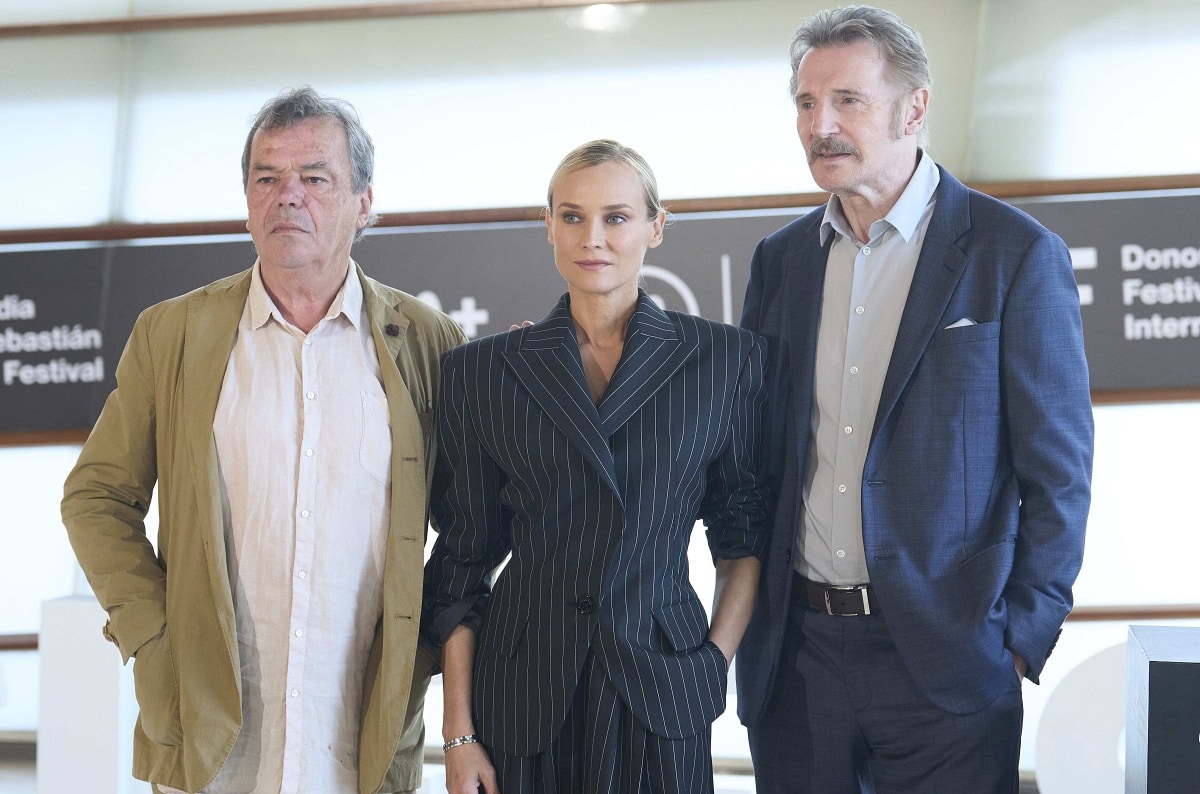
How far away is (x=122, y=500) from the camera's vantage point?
1.89 m

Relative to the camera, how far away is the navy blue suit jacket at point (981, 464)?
5.67 feet

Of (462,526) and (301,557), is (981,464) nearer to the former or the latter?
(462,526)

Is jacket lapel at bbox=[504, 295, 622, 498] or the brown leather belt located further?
the brown leather belt

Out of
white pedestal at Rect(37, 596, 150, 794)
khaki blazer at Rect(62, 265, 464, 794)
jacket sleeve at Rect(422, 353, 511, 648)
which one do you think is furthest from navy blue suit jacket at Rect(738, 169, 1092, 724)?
white pedestal at Rect(37, 596, 150, 794)

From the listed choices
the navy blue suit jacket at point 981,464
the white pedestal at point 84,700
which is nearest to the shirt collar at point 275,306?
the navy blue suit jacket at point 981,464

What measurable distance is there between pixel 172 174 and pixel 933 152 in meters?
2.77

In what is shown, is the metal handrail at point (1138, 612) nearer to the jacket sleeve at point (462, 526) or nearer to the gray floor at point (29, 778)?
the gray floor at point (29, 778)

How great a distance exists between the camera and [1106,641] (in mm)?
3725

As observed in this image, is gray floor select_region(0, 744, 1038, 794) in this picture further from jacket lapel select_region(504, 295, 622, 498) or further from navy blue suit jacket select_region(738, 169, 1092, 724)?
jacket lapel select_region(504, 295, 622, 498)

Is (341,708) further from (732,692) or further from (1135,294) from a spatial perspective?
(1135,294)

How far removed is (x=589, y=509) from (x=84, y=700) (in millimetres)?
2328

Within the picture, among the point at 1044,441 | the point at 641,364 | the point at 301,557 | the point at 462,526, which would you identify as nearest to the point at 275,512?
the point at 301,557

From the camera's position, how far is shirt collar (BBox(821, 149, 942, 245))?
1892mm

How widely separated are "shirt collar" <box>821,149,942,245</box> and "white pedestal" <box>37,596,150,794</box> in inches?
98.4
